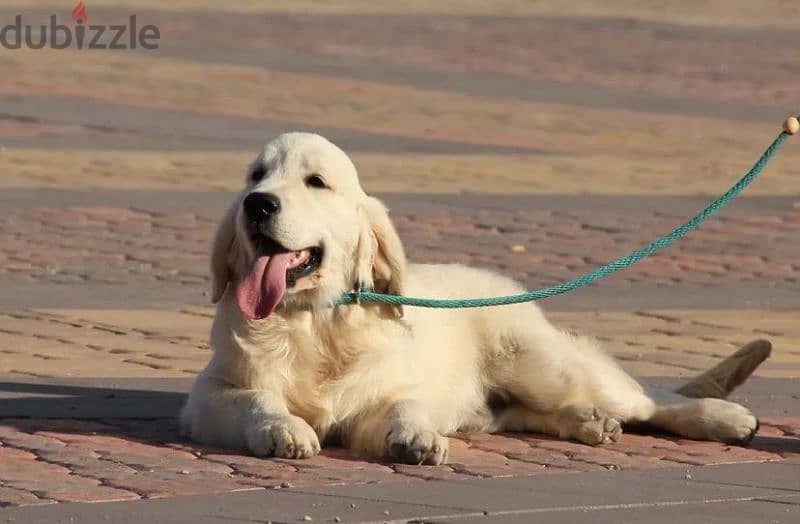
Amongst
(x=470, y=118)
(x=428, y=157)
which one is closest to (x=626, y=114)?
(x=470, y=118)

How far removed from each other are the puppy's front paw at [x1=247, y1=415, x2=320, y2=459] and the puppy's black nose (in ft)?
2.41

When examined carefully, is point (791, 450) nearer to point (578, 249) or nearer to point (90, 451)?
point (90, 451)

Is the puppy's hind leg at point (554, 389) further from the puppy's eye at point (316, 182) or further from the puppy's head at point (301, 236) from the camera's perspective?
the puppy's eye at point (316, 182)

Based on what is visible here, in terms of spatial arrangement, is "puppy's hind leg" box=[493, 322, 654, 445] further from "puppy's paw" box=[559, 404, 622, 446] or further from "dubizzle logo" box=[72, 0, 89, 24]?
"dubizzle logo" box=[72, 0, 89, 24]

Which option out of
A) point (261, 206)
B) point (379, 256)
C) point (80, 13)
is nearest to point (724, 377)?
point (379, 256)

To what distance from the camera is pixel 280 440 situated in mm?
7168

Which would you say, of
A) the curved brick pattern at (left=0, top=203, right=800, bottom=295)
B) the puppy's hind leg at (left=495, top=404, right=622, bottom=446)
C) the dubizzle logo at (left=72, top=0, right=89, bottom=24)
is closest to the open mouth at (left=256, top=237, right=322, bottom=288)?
the puppy's hind leg at (left=495, top=404, right=622, bottom=446)

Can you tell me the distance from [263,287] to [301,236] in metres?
0.23

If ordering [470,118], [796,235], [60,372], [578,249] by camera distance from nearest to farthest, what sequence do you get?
1. [60,372]
2. [578,249]
3. [796,235]
4. [470,118]

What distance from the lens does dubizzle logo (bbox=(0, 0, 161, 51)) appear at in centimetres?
2597

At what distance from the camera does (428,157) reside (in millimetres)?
17375

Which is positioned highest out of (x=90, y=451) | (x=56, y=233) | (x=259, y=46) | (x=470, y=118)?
(x=259, y=46)

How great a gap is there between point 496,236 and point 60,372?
519 cm

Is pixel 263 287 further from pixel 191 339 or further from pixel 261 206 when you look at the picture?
pixel 191 339
